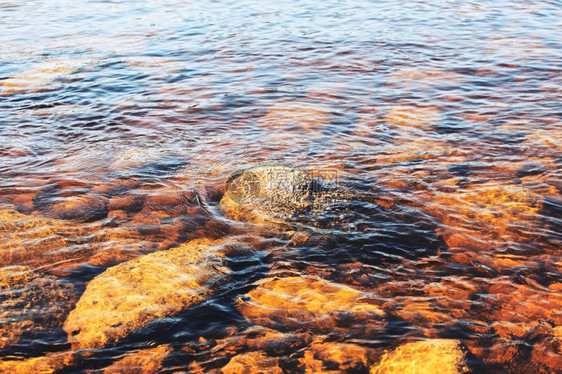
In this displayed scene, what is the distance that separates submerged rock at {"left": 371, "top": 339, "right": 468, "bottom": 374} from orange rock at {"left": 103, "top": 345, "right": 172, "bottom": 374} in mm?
1341

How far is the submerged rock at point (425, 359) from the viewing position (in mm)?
2965

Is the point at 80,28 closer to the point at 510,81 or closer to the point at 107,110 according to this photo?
the point at 107,110

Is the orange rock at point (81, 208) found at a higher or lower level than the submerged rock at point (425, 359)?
higher

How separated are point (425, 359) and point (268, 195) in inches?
88.5

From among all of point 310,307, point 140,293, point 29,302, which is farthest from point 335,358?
point 29,302

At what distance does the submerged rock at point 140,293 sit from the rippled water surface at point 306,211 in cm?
4

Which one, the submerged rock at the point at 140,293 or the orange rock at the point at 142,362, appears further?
the submerged rock at the point at 140,293

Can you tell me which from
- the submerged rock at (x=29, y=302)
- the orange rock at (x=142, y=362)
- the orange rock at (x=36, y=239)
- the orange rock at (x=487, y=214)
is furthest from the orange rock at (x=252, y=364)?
the orange rock at (x=487, y=214)

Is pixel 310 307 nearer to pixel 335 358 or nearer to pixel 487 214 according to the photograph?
pixel 335 358

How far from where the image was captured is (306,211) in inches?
181

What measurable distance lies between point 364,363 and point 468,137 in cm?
388

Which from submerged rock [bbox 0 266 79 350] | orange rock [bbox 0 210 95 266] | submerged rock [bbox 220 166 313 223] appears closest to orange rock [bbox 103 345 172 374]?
submerged rock [bbox 0 266 79 350]

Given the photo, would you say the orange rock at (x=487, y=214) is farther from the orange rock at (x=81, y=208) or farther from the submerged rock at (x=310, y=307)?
the orange rock at (x=81, y=208)

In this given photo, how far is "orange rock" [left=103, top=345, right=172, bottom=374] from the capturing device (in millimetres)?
3029
